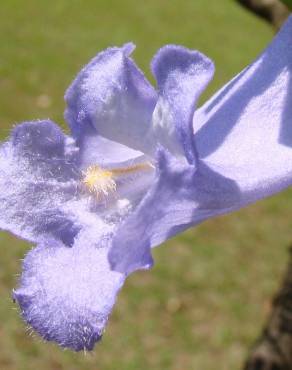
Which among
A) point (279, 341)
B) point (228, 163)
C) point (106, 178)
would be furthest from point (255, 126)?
point (279, 341)

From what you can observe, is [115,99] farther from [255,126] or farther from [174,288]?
[174,288]

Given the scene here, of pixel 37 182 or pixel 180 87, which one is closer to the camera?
pixel 180 87

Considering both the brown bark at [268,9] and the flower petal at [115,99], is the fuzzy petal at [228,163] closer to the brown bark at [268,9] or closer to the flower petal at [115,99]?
the flower petal at [115,99]

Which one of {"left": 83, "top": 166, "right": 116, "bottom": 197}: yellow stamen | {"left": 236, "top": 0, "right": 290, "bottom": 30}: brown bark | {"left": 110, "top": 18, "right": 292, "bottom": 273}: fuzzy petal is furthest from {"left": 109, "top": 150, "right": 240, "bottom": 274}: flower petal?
{"left": 236, "top": 0, "right": 290, "bottom": 30}: brown bark

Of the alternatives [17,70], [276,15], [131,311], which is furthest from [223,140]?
[17,70]

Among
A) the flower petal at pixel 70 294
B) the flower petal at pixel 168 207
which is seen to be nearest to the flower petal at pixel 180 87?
the flower petal at pixel 168 207

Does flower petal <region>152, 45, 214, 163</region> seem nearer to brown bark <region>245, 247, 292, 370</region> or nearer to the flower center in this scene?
the flower center

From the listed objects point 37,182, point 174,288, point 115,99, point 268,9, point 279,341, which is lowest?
point 174,288
